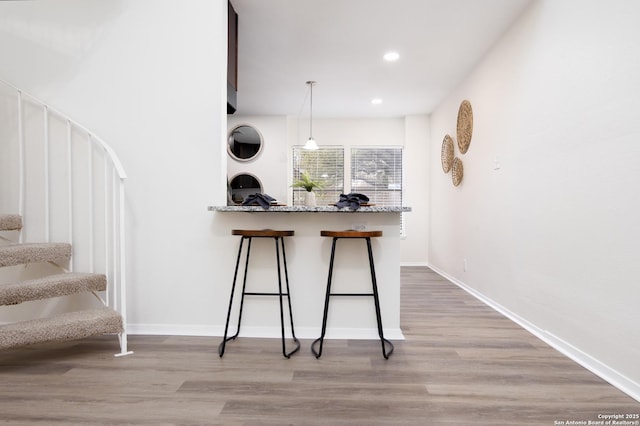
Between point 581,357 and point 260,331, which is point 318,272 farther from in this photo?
point 581,357

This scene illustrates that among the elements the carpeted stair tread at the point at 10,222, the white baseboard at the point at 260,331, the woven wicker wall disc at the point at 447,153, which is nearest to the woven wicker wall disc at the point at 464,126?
the woven wicker wall disc at the point at 447,153

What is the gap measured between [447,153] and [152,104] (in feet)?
12.5

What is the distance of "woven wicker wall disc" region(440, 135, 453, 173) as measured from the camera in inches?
193

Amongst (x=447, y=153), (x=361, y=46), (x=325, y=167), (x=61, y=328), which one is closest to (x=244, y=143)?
(x=325, y=167)

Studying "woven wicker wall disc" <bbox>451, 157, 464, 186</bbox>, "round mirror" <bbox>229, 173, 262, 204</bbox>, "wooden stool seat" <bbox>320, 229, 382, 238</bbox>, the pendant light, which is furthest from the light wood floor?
"round mirror" <bbox>229, 173, 262, 204</bbox>

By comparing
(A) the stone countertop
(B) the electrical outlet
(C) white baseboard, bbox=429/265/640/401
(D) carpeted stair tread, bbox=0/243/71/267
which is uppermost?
(A) the stone countertop

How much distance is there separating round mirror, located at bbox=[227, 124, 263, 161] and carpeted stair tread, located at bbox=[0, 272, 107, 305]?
407cm

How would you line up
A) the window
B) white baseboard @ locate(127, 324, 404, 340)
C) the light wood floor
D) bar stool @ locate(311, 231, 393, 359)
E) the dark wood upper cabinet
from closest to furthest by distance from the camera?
1. the light wood floor
2. bar stool @ locate(311, 231, 393, 359)
3. white baseboard @ locate(127, 324, 404, 340)
4. the dark wood upper cabinet
5. the window

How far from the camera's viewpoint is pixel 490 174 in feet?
11.8

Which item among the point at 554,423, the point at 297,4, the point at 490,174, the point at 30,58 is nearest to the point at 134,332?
the point at 30,58

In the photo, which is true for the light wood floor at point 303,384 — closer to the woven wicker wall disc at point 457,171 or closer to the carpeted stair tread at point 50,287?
the carpeted stair tread at point 50,287

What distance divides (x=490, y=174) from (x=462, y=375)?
226cm

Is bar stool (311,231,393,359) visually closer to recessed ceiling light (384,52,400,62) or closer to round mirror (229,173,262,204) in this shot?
recessed ceiling light (384,52,400,62)

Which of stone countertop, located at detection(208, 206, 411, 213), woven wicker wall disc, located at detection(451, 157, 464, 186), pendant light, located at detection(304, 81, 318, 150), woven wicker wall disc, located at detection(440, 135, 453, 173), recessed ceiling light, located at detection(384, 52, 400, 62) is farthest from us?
woven wicker wall disc, located at detection(440, 135, 453, 173)
